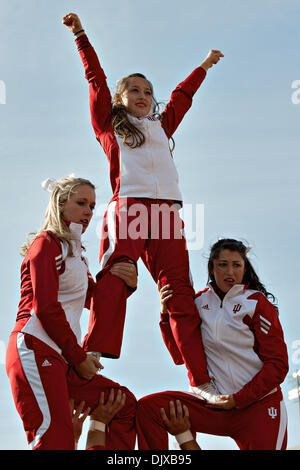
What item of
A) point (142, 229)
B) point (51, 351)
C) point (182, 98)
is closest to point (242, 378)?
point (142, 229)

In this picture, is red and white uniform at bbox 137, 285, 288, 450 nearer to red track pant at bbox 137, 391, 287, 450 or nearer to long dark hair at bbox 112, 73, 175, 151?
red track pant at bbox 137, 391, 287, 450

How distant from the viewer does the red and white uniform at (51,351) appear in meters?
4.37

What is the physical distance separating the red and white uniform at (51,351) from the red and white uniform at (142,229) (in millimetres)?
283

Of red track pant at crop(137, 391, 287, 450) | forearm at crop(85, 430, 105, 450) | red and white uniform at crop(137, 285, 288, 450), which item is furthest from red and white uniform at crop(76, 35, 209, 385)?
forearm at crop(85, 430, 105, 450)

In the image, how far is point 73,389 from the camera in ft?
16.1

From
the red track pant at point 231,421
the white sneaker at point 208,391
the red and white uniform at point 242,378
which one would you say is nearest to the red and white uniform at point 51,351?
the red track pant at point 231,421

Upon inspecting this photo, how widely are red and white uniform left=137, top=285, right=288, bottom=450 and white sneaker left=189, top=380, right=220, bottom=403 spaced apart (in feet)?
0.15

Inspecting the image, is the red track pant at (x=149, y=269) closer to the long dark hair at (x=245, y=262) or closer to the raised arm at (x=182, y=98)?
the long dark hair at (x=245, y=262)

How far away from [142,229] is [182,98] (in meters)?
1.51

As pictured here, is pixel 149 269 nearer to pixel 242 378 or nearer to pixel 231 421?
pixel 242 378

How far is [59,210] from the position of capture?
5.25m

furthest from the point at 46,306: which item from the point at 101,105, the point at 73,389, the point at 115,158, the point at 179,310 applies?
the point at 101,105

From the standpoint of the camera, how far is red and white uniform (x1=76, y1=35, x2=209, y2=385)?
5277 mm

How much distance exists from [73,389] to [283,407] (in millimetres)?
1688
